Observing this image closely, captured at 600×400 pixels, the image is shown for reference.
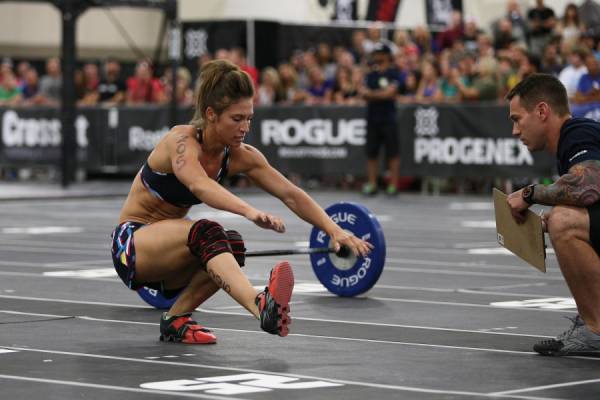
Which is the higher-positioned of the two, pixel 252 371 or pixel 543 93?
pixel 543 93

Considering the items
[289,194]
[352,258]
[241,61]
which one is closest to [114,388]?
[289,194]

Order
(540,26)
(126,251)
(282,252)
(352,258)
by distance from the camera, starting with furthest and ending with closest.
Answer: (540,26) < (352,258) < (282,252) < (126,251)

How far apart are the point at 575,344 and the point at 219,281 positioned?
1744 mm

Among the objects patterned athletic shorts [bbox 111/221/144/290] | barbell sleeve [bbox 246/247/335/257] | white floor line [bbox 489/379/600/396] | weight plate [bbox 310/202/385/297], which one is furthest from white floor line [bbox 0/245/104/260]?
white floor line [bbox 489/379/600/396]

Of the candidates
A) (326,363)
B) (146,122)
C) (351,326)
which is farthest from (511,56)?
(326,363)

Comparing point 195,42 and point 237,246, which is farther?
point 195,42

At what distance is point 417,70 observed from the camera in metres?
23.9

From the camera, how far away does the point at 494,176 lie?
2177cm

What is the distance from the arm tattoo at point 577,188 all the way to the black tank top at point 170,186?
173 cm

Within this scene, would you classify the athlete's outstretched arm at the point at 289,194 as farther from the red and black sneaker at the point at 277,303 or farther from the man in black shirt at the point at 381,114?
the man in black shirt at the point at 381,114

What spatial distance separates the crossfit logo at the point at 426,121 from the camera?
878 inches

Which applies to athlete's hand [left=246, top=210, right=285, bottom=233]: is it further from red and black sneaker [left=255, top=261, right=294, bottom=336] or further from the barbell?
the barbell

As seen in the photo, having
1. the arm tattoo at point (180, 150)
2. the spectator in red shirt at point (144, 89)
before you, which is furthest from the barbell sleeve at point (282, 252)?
the spectator in red shirt at point (144, 89)

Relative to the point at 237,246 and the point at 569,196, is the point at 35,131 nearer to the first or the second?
the point at 237,246
